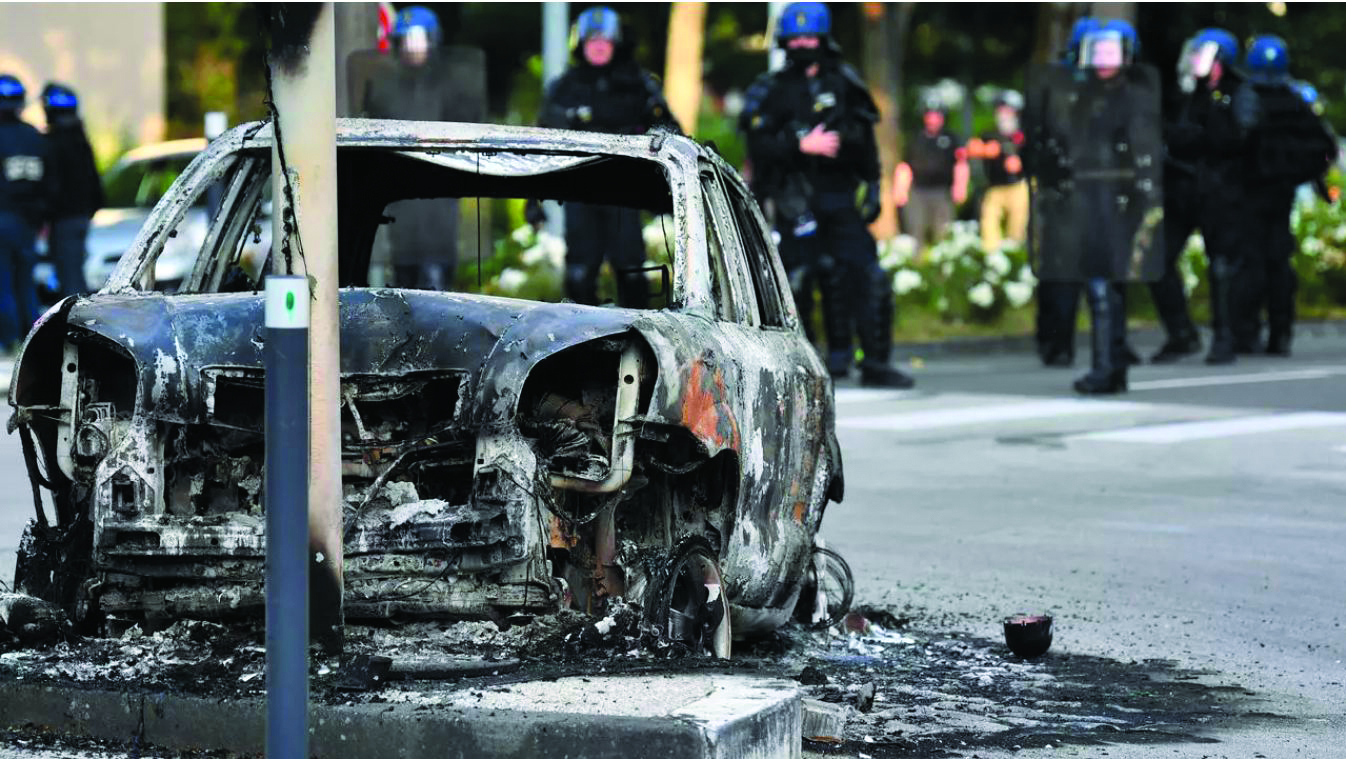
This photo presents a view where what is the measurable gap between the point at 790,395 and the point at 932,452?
625 cm

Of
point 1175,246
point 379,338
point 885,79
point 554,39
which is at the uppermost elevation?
point 885,79

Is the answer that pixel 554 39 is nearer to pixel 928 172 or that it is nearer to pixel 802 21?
pixel 802 21

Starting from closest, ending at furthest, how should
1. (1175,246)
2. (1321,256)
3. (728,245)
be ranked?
(728,245) < (1175,246) < (1321,256)

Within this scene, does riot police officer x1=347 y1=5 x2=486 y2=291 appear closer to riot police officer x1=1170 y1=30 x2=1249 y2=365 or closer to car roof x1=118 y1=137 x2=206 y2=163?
riot police officer x1=1170 y1=30 x2=1249 y2=365

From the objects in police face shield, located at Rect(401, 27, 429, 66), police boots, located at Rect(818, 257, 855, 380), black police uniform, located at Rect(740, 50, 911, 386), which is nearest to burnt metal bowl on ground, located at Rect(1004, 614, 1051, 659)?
black police uniform, located at Rect(740, 50, 911, 386)

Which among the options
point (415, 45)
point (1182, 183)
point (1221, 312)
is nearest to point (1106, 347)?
point (1182, 183)

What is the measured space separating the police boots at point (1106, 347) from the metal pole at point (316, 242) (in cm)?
1186

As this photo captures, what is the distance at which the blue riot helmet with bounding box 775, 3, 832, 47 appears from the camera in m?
17.0

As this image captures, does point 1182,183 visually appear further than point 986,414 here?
Yes

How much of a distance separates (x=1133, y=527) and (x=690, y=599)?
4774mm

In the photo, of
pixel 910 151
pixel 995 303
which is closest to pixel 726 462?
pixel 995 303

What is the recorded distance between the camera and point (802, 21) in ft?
55.7

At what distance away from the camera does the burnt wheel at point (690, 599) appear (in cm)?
622

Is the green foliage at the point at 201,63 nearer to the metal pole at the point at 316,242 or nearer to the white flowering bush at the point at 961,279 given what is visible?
the white flowering bush at the point at 961,279
